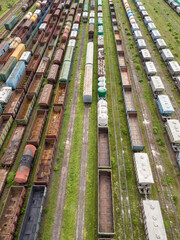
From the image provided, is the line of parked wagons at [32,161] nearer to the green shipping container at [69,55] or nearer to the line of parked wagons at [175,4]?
the green shipping container at [69,55]

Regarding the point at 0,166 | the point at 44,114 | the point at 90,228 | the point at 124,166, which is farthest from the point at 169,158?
the point at 0,166

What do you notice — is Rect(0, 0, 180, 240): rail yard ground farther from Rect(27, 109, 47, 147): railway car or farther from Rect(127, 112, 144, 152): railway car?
Rect(27, 109, 47, 147): railway car

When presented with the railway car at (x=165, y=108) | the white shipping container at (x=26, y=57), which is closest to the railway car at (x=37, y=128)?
the white shipping container at (x=26, y=57)

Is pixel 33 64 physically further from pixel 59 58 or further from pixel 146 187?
pixel 146 187

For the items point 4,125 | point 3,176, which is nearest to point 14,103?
point 4,125

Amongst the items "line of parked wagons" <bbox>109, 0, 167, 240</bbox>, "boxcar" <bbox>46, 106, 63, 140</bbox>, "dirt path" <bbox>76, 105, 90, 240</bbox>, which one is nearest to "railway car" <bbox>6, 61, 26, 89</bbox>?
"boxcar" <bbox>46, 106, 63, 140</bbox>

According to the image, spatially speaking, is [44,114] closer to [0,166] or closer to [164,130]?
[0,166]
